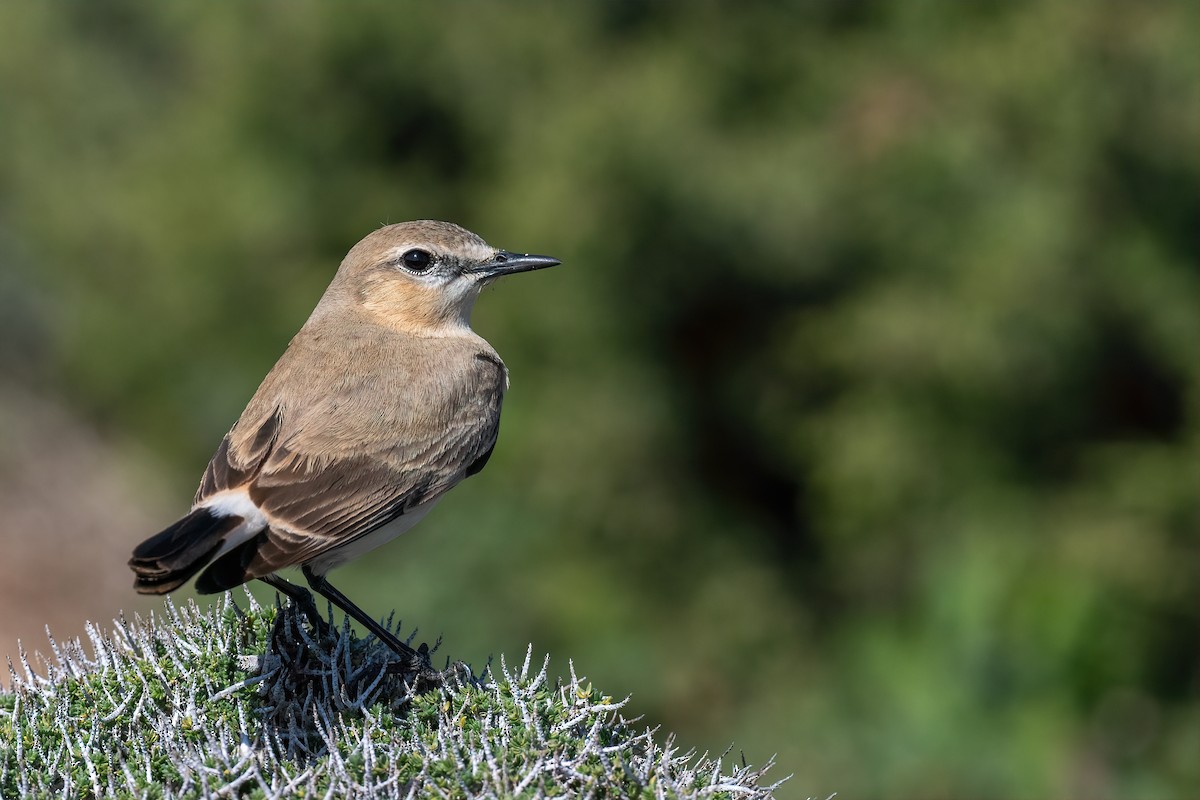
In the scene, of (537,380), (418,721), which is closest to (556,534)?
(537,380)

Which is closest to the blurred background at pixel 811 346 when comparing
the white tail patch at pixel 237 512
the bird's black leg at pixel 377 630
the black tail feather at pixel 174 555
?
the bird's black leg at pixel 377 630

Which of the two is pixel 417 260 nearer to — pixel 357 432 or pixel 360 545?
pixel 357 432

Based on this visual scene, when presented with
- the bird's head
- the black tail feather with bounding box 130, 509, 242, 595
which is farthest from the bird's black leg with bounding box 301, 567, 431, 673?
the bird's head

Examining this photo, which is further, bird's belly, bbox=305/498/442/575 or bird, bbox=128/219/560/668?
bird's belly, bbox=305/498/442/575

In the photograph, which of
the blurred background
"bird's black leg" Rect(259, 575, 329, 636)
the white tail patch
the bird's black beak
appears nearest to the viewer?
the white tail patch

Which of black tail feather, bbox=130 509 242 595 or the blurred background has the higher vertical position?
the blurred background

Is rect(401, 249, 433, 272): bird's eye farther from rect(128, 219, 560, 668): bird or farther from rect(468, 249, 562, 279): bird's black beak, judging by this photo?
rect(468, 249, 562, 279): bird's black beak

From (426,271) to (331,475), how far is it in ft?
3.61

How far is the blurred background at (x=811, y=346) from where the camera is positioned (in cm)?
789

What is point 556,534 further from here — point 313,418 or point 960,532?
point 313,418

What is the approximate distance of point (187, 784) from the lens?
3.40 metres

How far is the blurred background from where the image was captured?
7.89m

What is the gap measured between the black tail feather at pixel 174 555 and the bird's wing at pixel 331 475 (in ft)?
0.47

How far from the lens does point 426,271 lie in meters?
5.18
